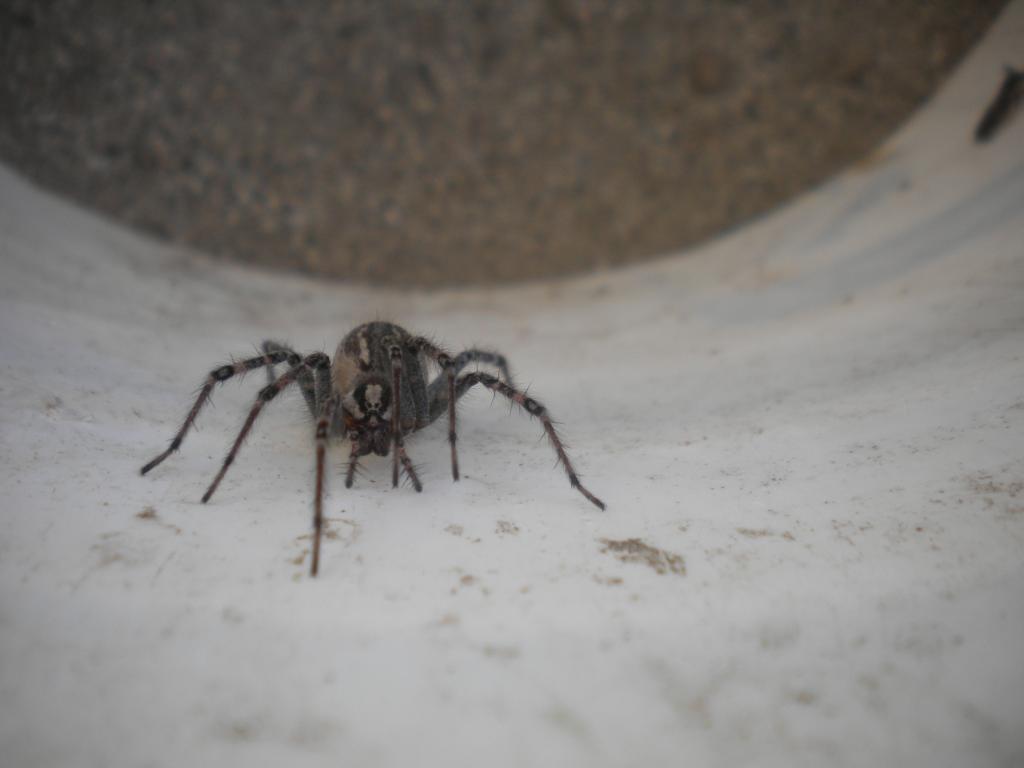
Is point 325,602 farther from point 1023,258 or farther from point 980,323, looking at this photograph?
point 1023,258

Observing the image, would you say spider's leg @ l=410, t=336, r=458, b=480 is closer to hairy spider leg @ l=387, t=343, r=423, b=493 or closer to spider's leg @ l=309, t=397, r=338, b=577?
hairy spider leg @ l=387, t=343, r=423, b=493

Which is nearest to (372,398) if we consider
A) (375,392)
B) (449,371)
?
(375,392)

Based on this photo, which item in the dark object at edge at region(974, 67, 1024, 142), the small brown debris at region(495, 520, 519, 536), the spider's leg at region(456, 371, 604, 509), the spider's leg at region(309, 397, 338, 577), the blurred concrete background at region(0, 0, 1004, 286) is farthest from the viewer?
the blurred concrete background at region(0, 0, 1004, 286)

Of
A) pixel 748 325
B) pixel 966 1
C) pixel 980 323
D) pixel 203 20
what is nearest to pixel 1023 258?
pixel 980 323

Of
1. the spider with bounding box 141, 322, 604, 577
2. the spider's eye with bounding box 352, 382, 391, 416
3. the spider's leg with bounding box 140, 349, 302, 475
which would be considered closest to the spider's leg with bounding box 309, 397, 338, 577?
the spider with bounding box 141, 322, 604, 577

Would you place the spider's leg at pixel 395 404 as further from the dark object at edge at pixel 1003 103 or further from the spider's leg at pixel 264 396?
the dark object at edge at pixel 1003 103

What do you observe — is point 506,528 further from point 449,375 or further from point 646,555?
point 449,375
